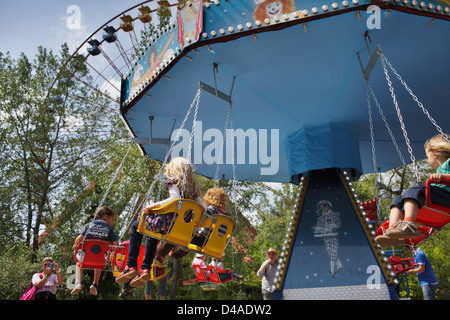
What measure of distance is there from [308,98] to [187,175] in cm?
390

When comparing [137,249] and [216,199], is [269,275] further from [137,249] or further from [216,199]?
[137,249]

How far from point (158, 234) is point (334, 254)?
168 inches

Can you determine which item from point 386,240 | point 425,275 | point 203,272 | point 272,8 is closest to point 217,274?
point 203,272

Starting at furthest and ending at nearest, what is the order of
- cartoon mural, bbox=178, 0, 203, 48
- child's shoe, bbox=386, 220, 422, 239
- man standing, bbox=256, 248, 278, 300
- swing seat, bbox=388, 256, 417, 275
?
man standing, bbox=256, 248, 278, 300 < swing seat, bbox=388, 256, 417, 275 < cartoon mural, bbox=178, 0, 203, 48 < child's shoe, bbox=386, 220, 422, 239

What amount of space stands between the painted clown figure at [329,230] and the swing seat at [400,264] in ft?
3.34

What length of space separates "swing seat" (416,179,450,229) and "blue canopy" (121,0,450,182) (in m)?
2.51

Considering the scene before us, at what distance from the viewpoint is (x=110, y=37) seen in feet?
58.3

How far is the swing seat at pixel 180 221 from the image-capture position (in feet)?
15.0

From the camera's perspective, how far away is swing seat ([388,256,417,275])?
290 inches

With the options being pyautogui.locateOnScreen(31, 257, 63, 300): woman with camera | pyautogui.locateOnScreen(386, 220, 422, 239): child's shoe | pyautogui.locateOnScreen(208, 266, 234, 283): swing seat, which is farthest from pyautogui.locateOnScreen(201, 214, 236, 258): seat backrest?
pyautogui.locateOnScreen(31, 257, 63, 300): woman with camera

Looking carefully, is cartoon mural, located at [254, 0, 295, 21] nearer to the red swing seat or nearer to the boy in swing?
the boy in swing

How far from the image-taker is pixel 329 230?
25.8 feet

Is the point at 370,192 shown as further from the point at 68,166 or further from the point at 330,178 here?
the point at 68,166
